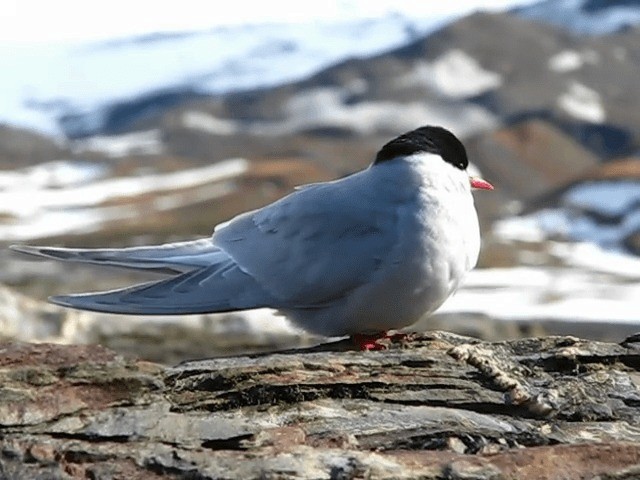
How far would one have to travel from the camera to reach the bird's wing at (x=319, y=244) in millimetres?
4848

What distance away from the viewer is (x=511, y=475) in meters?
3.84

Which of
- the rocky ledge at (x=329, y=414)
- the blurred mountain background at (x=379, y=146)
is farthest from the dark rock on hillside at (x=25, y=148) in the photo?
the rocky ledge at (x=329, y=414)

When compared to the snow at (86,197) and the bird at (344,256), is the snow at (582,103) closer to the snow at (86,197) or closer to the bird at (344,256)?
A: the snow at (86,197)

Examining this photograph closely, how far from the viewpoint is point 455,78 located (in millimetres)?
93938

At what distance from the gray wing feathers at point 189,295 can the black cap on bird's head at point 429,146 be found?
0.76 metres

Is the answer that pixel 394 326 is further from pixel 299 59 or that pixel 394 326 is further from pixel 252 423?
pixel 299 59

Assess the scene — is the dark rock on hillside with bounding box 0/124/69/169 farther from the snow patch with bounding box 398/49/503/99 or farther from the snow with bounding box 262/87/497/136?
the snow patch with bounding box 398/49/503/99

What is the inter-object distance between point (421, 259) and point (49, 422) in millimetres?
1491

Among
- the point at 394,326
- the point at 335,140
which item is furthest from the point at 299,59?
the point at 394,326

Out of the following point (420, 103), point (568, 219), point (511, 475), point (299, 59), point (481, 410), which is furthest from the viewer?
point (299, 59)

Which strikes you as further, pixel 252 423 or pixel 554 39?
pixel 554 39

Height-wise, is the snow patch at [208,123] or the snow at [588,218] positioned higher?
the snow patch at [208,123]

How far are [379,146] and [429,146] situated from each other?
257ft

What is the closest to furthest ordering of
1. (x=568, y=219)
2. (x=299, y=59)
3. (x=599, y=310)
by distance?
(x=599, y=310)
(x=568, y=219)
(x=299, y=59)
